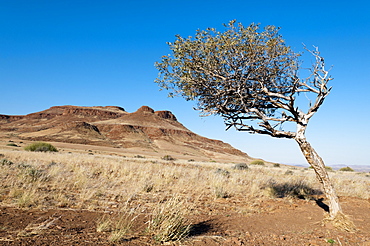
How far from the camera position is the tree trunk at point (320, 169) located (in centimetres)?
677

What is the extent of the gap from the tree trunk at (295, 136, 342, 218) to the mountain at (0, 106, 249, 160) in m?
104

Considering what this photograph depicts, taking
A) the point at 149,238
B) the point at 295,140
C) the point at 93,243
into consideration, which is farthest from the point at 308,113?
the point at 93,243

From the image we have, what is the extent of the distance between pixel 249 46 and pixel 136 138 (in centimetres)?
12687

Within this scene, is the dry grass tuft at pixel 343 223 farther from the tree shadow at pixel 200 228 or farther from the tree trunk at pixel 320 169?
the tree shadow at pixel 200 228

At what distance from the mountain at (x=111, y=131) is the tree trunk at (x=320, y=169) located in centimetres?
10441

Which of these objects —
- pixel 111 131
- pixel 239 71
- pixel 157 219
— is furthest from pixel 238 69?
pixel 111 131

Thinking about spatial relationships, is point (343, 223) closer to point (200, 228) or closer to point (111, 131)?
point (200, 228)

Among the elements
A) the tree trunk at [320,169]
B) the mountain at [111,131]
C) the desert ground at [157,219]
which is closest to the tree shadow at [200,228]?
the desert ground at [157,219]

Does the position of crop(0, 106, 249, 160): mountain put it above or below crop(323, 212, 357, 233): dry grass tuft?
above

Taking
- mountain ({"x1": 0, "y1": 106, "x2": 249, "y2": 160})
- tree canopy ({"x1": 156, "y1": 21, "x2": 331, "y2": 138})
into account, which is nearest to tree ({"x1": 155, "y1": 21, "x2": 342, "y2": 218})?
tree canopy ({"x1": 156, "y1": 21, "x2": 331, "y2": 138})

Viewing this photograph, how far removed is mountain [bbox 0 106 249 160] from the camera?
11262cm

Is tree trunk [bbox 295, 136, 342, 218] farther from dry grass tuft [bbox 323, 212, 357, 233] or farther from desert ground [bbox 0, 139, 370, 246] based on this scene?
desert ground [bbox 0, 139, 370, 246]

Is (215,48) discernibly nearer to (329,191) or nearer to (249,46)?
(249,46)

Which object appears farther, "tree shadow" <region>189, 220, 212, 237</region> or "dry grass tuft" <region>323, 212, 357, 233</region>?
"dry grass tuft" <region>323, 212, 357, 233</region>
